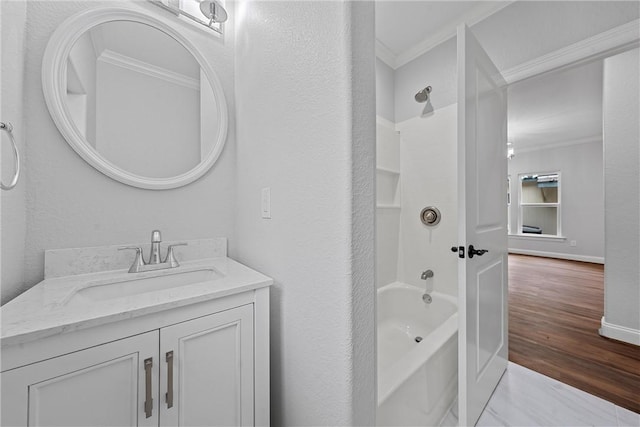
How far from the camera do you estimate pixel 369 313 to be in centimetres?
72

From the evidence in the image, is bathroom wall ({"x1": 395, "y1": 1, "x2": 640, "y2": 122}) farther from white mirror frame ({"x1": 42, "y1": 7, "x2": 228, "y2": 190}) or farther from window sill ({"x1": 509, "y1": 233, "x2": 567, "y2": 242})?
window sill ({"x1": 509, "y1": 233, "x2": 567, "y2": 242})

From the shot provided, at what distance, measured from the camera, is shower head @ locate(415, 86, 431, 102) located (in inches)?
79.0

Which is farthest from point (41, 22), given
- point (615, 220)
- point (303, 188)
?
point (615, 220)

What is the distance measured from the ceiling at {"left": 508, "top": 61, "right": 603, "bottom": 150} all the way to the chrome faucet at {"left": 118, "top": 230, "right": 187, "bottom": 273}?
7.97 feet

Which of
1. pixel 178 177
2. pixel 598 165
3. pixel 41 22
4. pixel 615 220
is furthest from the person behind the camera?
pixel 598 165

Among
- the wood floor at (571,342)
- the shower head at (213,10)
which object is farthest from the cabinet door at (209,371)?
the wood floor at (571,342)

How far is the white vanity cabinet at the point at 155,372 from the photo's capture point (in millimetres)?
533

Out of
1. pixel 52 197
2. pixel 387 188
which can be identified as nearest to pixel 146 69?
pixel 52 197

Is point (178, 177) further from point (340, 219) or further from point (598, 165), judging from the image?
point (598, 165)

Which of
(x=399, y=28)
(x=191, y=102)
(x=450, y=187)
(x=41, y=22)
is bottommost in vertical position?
(x=450, y=187)

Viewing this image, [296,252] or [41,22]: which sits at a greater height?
[41,22]

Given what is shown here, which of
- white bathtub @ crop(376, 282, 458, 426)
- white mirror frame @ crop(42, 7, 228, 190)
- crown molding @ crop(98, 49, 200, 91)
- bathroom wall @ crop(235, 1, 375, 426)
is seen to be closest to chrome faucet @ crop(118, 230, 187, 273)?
white mirror frame @ crop(42, 7, 228, 190)

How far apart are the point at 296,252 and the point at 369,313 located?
0.31m

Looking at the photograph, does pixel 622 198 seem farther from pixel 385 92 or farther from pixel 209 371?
pixel 209 371
